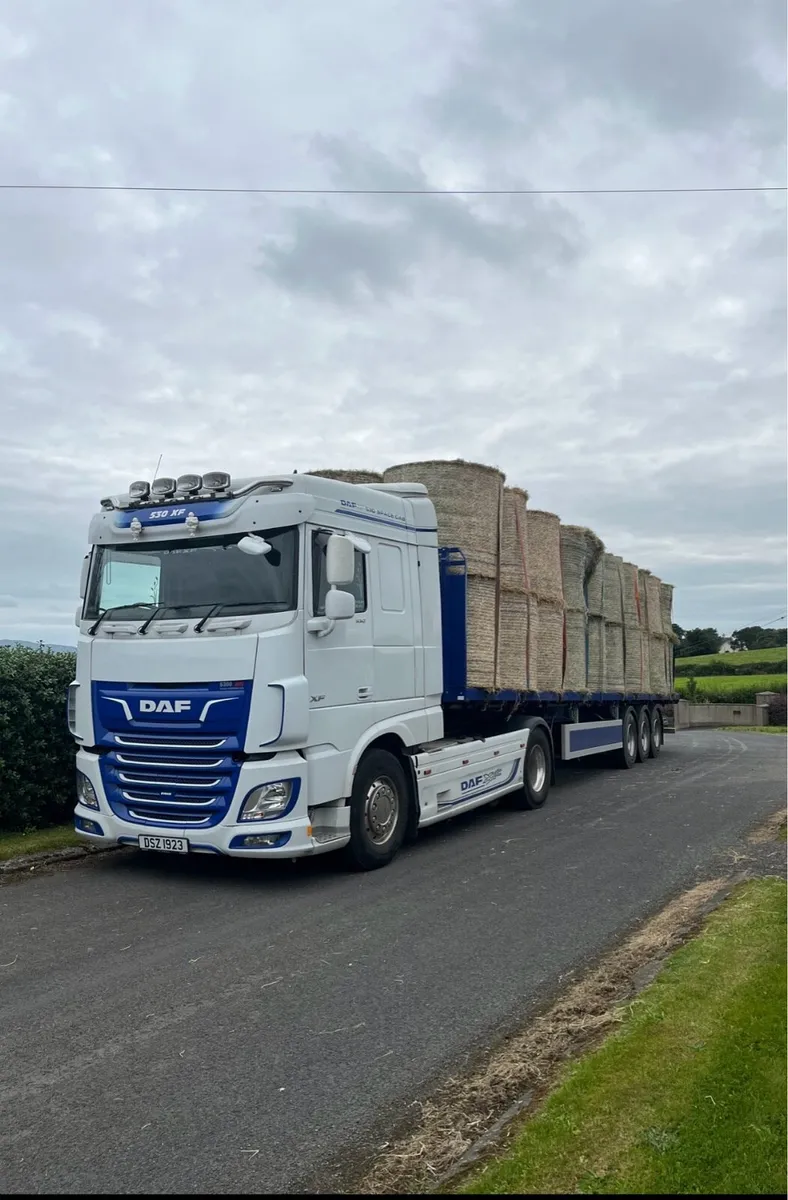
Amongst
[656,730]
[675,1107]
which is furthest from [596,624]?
[675,1107]

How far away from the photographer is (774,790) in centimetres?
1338

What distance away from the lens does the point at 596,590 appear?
14.8 m

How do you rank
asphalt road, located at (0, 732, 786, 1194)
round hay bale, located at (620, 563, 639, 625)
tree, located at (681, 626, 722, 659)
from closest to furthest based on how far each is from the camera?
asphalt road, located at (0, 732, 786, 1194) → round hay bale, located at (620, 563, 639, 625) → tree, located at (681, 626, 722, 659)

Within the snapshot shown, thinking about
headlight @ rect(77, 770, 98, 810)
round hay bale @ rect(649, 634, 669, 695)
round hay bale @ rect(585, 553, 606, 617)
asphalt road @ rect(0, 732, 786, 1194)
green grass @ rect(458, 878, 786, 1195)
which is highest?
round hay bale @ rect(585, 553, 606, 617)

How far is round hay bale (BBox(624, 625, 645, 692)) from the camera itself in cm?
1658

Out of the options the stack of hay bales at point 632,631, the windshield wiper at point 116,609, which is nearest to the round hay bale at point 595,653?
the stack of hay bales at point 632,631

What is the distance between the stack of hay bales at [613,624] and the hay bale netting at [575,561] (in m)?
1.32

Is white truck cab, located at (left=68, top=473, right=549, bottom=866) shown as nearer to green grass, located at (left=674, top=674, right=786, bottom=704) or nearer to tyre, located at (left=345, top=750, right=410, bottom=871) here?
tyre, located at (left=345, top=750, right=410, bottom=871)

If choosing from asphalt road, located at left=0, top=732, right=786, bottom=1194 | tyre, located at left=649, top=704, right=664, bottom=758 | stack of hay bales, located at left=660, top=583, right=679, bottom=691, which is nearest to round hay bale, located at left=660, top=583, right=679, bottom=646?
stack of hay bales, located at left=660, top=583, right=679, bottom=691

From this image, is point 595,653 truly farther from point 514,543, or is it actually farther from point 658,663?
point 658,663

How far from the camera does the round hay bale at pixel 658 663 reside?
61.0ft

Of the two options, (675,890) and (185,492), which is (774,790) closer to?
(675,890)

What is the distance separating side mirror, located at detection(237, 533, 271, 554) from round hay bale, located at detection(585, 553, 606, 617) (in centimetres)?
785

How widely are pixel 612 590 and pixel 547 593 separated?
3902 mm
